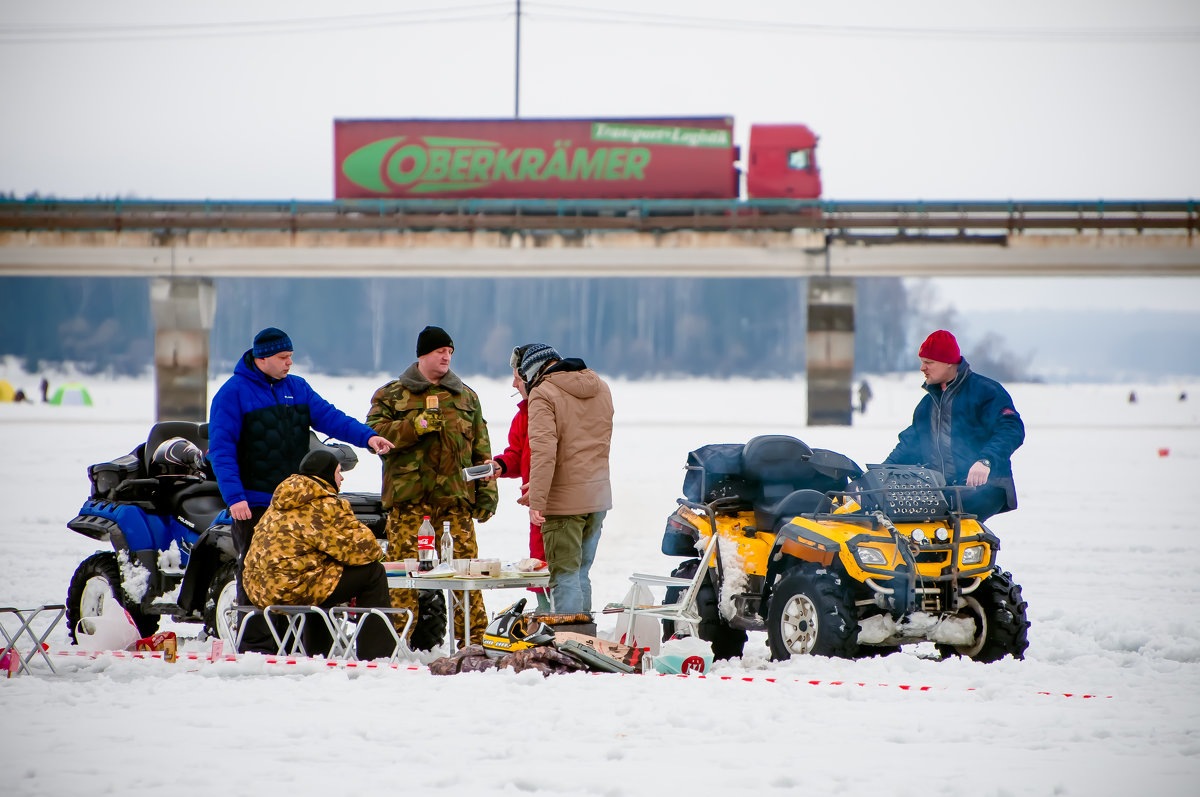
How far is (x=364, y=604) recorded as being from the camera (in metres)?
6.08

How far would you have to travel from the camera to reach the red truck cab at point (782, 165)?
32.7 m

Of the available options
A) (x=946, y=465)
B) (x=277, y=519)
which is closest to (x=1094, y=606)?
(x=946, y=465)

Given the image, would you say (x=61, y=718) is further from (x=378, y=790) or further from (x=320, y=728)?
(x=378, y=790)

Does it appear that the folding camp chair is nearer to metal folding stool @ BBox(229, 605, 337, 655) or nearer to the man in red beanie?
the man in red beanie

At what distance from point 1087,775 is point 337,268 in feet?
103

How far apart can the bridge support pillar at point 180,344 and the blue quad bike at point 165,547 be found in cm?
2672

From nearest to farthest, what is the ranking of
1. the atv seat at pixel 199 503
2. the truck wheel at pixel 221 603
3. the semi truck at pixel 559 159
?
the truck wheel at pixel 221 603
the atv seat at pixel 199 503
the semi truck at pixel 559 159

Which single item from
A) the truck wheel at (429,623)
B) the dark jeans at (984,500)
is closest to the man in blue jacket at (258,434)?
the truck wheel at (429,623)

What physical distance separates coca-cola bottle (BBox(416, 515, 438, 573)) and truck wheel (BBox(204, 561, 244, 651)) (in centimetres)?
103

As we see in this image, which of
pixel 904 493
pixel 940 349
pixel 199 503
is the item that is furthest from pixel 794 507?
pixel 199 503

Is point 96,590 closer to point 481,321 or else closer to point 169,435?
point 169,435

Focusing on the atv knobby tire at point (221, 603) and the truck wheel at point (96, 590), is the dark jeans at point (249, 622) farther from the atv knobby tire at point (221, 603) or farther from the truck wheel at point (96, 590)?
the truck wheel at point (96, 590)

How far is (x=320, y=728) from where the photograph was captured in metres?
4.64

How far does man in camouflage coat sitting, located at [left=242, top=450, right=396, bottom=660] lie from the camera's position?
590 cm
